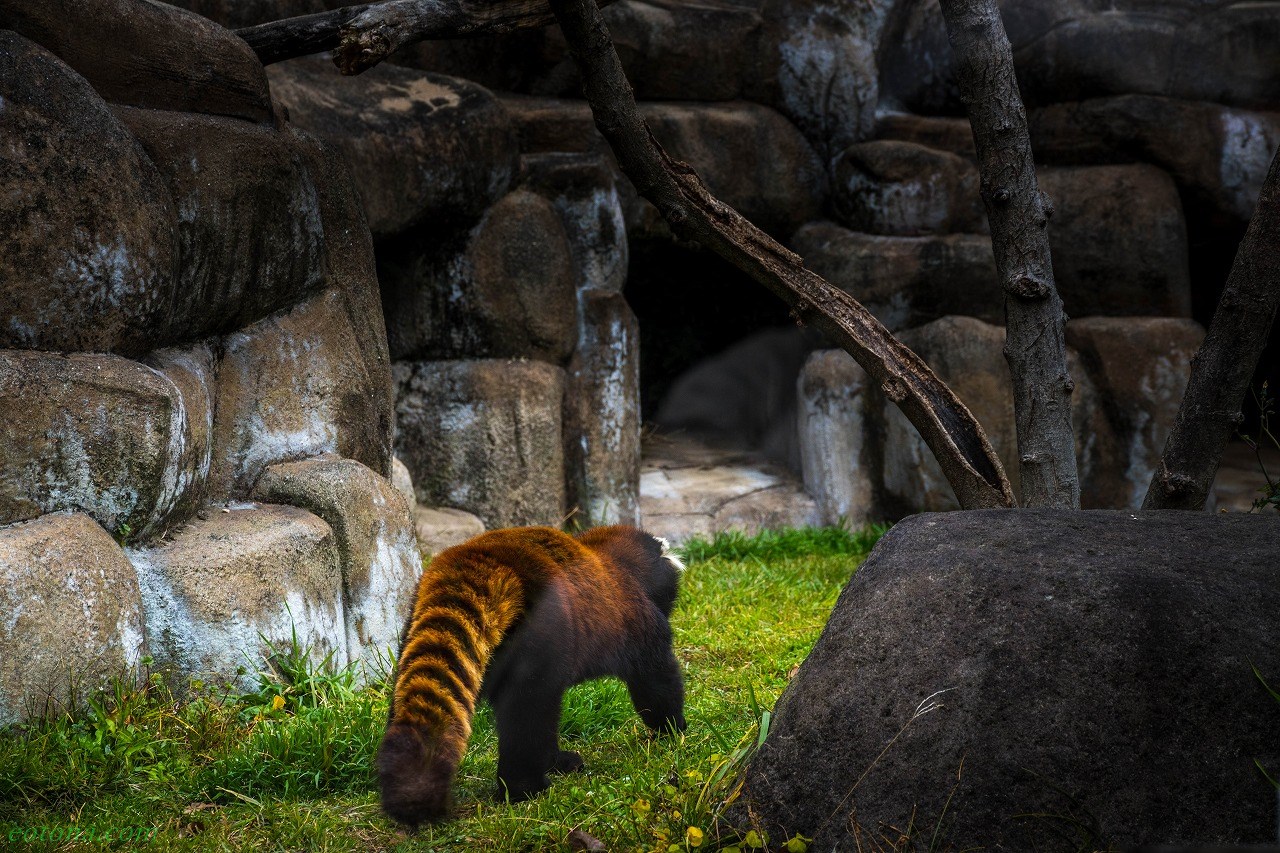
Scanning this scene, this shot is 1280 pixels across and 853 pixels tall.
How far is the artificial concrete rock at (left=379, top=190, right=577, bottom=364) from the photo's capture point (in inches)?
248

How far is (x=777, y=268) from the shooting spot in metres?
3.99

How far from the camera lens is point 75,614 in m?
3.29

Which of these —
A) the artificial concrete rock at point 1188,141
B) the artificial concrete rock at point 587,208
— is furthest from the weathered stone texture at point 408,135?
the artificial concrete rock at point 1188,141

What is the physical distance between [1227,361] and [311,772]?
3.01 metres

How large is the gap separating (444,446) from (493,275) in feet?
3.35

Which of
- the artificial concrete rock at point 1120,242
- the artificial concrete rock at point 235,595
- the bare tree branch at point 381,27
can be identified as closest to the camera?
the artificial concrete rock at point 235,595

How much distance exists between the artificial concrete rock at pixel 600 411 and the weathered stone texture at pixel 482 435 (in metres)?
0.25

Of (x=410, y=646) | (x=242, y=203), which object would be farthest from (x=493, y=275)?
(x=410, y=646)

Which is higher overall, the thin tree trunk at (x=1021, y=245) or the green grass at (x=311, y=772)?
the thin tree trunk at (x=1021, y=245)

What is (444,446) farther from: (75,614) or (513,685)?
(513,685)

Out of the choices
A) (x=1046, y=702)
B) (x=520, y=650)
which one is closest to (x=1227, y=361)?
(x=1046, y=702)

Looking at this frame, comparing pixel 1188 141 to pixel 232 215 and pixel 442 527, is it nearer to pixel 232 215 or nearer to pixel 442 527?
pixel 442 527

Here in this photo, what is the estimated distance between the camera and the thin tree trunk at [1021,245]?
3.80 meters

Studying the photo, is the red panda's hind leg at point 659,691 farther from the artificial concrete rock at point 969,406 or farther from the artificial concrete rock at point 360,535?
the artificial concrete rock at point 969,406
